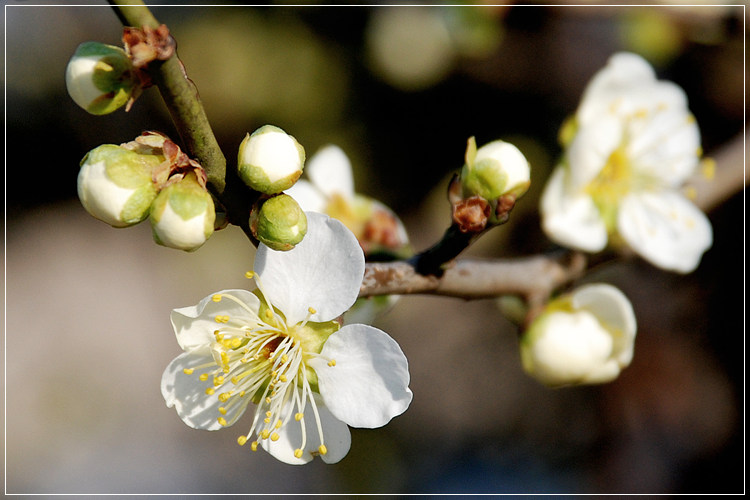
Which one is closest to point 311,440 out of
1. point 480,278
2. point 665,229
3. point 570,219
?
point 480,278

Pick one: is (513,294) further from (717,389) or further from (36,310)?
(36,310)

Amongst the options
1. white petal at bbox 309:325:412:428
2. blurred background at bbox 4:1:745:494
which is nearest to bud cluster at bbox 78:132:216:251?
white petal at bbox 309:325:412:428

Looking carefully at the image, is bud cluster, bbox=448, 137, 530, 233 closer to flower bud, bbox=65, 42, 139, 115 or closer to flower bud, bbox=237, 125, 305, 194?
flower bud, bbox=237, 125, 305, 194

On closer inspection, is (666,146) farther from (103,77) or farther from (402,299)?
(103,77)

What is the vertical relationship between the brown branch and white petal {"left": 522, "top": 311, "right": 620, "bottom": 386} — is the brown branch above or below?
above

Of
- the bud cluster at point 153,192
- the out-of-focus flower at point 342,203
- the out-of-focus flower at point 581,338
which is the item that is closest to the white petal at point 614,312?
the out-of-focus flower at point 581,338

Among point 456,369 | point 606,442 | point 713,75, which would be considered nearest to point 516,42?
point 713,75
